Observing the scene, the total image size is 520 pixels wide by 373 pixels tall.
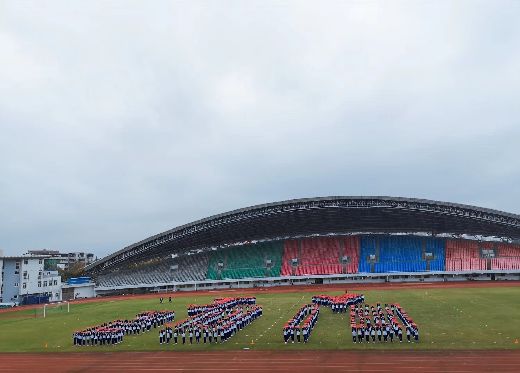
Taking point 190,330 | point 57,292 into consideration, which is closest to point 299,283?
point 57,292

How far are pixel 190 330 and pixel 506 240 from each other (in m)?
63.5

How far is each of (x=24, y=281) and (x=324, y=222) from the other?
156 feet

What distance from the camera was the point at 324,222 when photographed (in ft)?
240

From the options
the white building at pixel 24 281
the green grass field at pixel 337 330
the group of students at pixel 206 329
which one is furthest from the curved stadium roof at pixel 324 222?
the group of students at pixel 206 329

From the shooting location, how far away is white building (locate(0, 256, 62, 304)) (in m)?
65.4

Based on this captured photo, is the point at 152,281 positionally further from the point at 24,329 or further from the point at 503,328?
the point at 503,328

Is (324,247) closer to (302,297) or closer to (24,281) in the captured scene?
(302,297)

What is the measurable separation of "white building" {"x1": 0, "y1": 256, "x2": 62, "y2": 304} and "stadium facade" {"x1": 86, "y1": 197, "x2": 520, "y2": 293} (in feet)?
25.2

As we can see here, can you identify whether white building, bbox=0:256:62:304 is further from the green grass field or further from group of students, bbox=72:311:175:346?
group of students, bbox=72:311:175:346

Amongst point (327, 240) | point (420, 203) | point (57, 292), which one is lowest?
point (57, 292)

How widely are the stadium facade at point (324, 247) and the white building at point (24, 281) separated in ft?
25.2

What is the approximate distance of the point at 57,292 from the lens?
7344 cm

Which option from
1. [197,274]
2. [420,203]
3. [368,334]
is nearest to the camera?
[368,334]

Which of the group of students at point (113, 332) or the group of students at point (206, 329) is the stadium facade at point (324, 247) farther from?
the group of students at point (113, 332)
